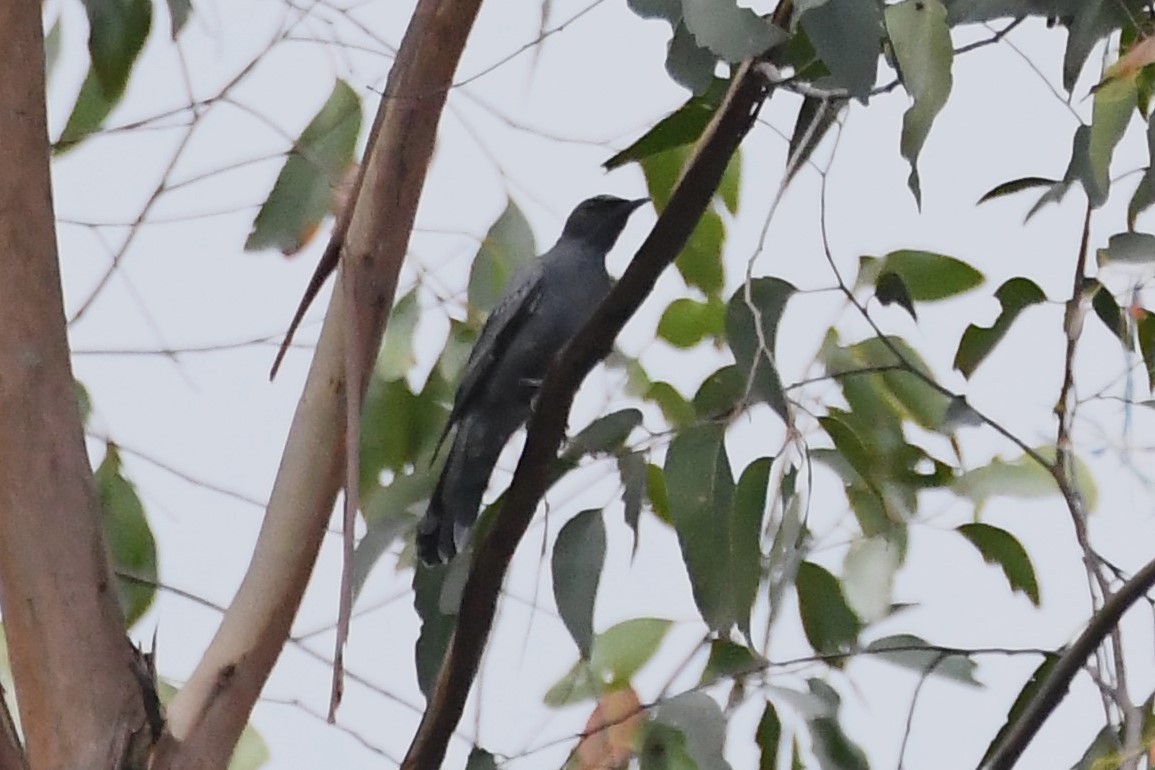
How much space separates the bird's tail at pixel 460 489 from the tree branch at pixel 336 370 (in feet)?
0.62

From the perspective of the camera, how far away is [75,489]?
3.38 ft

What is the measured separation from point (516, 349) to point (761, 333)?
2.62 ft

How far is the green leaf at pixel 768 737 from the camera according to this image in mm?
1073

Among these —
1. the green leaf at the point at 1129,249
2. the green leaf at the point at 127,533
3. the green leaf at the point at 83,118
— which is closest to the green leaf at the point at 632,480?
the green leaf at the point at 1129,249

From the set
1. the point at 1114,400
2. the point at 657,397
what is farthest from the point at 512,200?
the point at 1114,400

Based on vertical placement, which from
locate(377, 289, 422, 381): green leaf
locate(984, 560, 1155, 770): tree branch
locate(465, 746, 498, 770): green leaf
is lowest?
locate(984, 560, 1155, 770): tree branch

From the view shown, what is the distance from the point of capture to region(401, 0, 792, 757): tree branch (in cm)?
81

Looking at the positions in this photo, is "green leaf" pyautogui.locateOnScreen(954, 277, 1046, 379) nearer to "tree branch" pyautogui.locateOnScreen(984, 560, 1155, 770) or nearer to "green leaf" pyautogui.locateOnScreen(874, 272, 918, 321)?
"green leaf" pyautogui.locateOnScreen(874, 272, 918, 321)

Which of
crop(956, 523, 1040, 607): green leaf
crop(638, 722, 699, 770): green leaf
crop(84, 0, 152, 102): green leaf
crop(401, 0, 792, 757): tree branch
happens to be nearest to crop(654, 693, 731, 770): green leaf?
crop(638, 722, 699, 770): green leaf

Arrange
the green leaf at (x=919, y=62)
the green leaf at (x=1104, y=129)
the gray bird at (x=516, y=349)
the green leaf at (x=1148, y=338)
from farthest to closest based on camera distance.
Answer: the gray bird at (x=516, y=349), the green leaf at (x=1148, y=338), the green leaf at (x=1104, y=129), the green leaf at (x=919, y=62)

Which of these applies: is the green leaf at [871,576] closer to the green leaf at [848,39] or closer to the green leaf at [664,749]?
the green leaf at [664,749]

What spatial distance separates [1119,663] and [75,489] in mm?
729

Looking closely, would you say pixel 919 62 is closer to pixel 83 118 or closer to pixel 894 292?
pixel 894 292

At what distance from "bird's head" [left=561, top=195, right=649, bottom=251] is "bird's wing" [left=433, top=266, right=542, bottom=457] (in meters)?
0.15
